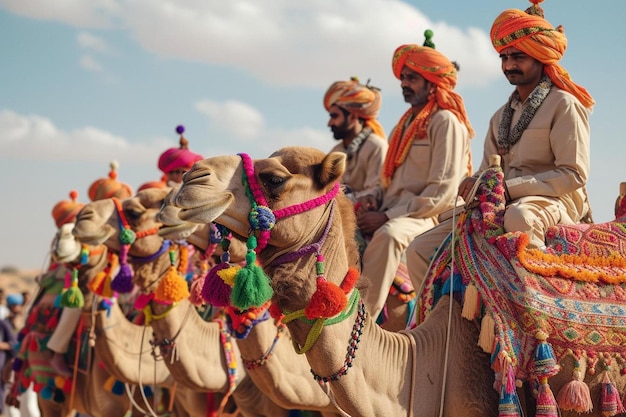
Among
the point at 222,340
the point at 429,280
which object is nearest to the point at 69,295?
the point at 222,340

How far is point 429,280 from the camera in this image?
5.24 m

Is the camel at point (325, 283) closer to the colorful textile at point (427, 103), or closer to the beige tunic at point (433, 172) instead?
the beige tunic at point (433, 172)

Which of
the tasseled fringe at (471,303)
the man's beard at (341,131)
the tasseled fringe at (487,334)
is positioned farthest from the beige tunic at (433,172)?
the tasseled fringe at (487,334)

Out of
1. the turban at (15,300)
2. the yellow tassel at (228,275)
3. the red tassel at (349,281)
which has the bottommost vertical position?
the yellow tassel at (228,275)

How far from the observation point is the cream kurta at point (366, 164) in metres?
8.36

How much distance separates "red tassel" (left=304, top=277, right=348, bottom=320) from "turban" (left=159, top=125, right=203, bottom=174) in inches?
224

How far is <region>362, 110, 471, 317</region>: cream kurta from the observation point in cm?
673

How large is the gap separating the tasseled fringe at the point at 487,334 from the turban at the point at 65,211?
6.60 m

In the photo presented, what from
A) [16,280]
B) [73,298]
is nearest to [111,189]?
[73,298]

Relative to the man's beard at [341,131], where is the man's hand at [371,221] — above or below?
below

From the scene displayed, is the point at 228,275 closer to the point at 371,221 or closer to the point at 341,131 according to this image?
the point at 371,221

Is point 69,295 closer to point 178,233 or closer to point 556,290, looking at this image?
point 178,233

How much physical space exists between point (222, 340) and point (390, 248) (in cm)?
188

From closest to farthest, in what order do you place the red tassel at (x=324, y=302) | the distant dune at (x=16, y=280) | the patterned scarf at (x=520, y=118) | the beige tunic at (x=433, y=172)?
the red tassel at (x=324, y=302), the patterned scarf at (x=520, y=118), the beige tunic at (x=433, y=172), the distant dune at (x=16, y=280)
